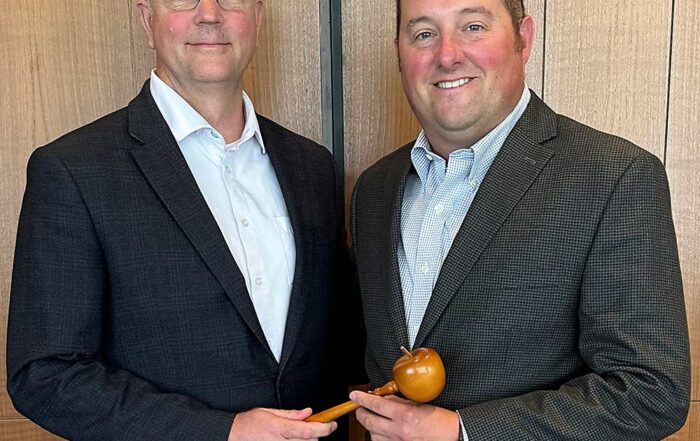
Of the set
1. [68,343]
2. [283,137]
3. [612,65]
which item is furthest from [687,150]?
[68,343]

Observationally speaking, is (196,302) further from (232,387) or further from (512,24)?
(512,24)

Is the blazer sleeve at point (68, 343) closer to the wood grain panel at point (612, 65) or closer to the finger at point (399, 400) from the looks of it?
the finger at point (399, 400)

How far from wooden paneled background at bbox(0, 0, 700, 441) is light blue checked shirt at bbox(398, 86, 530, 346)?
1.46ft

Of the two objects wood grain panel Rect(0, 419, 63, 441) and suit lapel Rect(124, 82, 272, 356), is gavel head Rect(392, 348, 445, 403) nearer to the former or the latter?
suit lapel Rect(124, 82, 272, 356)

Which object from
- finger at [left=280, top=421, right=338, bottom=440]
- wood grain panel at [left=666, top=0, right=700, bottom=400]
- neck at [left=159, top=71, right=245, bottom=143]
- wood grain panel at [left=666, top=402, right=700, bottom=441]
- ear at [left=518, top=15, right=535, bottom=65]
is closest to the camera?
finger at [left=280, top=421, right=338, bottom=440]

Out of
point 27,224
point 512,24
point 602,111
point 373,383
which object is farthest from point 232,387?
point 602,111

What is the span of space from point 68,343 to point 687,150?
1.23 meters

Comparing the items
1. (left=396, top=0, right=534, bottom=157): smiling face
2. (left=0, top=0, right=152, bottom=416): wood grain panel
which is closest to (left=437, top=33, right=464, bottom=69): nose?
(left=396, top=0, right=534, bottom=157): smiling face

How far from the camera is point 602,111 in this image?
1626 millimetres

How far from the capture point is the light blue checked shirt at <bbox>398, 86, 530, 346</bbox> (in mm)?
1209

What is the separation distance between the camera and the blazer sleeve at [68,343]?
3.89ft

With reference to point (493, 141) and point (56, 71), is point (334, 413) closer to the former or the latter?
point (493, 141)

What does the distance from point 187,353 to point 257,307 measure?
14cm

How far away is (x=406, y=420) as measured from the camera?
1.07 metres
